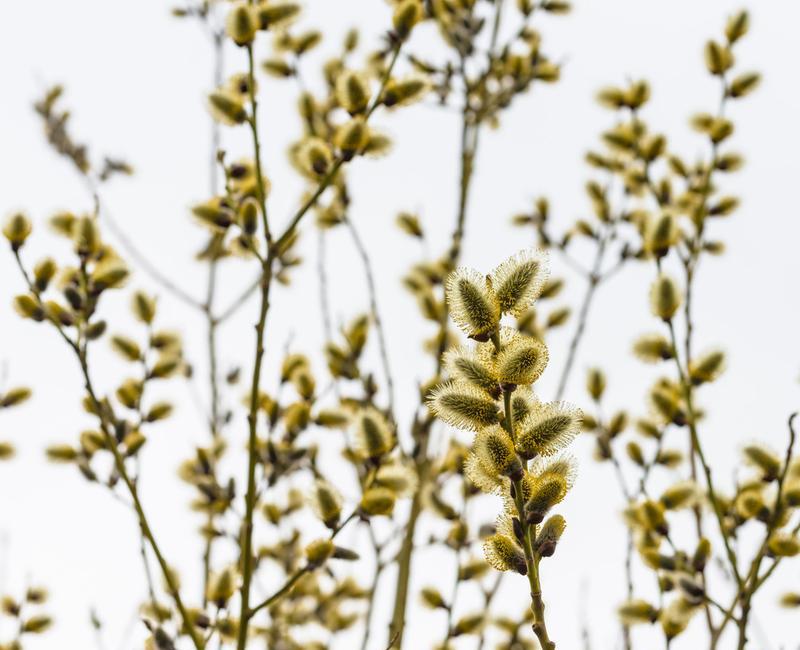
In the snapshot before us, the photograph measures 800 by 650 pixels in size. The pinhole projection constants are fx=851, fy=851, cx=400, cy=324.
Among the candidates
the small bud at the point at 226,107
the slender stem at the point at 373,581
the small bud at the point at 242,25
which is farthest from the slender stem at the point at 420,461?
the small bud at the point at 242,25

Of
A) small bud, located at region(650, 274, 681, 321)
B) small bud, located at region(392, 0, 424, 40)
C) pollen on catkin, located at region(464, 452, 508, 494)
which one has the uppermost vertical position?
small bud, located at region(392, 0, 424, 40)

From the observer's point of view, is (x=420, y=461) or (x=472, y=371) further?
(x=420, y=461)

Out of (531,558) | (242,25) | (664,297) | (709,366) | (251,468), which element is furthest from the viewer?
(709,366)

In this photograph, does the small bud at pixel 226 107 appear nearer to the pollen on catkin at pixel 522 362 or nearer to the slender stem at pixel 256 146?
the slender stem at pixel 256 146

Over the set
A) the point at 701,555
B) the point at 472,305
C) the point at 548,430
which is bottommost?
the point at 548,430

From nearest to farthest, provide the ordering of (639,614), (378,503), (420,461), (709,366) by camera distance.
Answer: (378,503) < (639,614) < (709,366) < (420,461)

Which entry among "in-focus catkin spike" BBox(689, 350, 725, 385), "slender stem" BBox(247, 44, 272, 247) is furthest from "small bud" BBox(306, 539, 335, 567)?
"in-focus catkin spike" BBox(689, 350, 725, 385)

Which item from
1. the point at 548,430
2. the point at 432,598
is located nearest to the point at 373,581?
the point at 432,598

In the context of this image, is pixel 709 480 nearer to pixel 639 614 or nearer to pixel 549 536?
pixel 639 614

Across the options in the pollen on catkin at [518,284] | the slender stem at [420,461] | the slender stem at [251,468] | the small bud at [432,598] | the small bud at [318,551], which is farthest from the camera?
the small bud at [432,598]

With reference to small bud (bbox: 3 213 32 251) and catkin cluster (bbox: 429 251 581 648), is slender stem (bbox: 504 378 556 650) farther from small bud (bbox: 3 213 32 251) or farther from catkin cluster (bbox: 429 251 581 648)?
small bud (bbox: 3 213 32 251)

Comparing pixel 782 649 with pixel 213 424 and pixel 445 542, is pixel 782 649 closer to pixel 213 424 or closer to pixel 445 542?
pixel 445 542

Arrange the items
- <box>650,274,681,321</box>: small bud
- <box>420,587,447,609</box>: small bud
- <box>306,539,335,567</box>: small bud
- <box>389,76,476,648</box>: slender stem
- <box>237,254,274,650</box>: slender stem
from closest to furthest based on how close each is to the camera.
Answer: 1. <box>237,254,274,650</box>: slender stem
2. <box>306,539,335,567</box>: small bud
3. <box>650,274,681,321</box>: small bud
4. <box>389,76,476,648</box>: slender stem
5. <box>420,587,447,609</box>: small bud

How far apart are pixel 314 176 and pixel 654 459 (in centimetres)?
133
